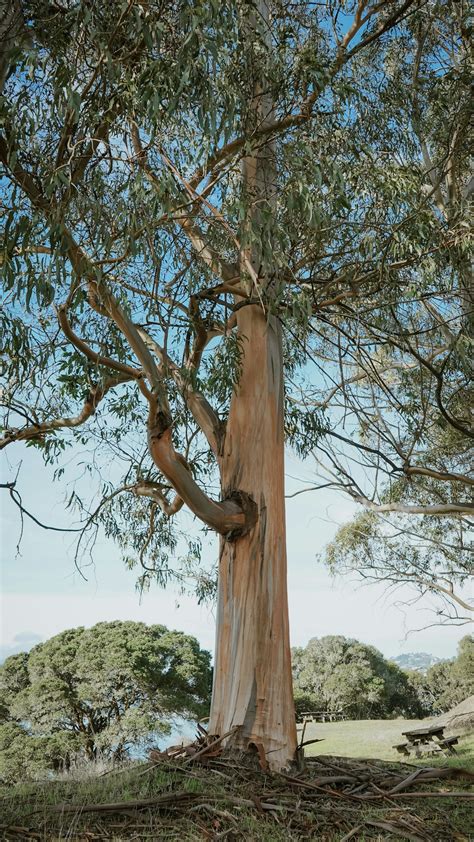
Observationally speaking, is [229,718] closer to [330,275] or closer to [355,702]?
[330,275]

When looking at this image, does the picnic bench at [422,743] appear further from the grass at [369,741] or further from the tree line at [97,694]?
the tree line at [97,694]

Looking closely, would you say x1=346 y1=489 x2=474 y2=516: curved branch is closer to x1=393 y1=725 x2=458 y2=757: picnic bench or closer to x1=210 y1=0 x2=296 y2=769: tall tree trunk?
x1=393 y1=725 x2=458 y2=757: picnic bench

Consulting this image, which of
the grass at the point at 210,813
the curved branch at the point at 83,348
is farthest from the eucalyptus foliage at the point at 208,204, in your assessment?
the grass at the point at 210,813

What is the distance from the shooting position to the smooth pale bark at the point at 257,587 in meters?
4.32

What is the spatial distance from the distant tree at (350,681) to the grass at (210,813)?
377 inches

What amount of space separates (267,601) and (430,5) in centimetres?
576

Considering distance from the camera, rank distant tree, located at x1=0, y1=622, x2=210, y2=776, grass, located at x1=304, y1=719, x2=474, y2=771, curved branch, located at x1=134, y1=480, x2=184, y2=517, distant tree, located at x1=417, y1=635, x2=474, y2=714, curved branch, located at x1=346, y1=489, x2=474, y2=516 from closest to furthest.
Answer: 1. curved branch, located at x1=134, y1=480, x2=184, y2=517
2. curved branch, located at x1=346, y1=489, x2=474, y2=516
3. grass, located at x1=304, y1=719, x2=474, y2=771
4. distant tree, located at x1=0, y1=622, x2=210, y2=776
5. distant tree, located at x1=417, y1=635, x2=474, y2=714

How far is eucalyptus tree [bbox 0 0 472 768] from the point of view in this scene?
3.56 metres

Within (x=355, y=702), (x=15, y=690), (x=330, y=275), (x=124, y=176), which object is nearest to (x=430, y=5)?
(x=330, y=275)

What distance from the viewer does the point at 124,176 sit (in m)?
4.46

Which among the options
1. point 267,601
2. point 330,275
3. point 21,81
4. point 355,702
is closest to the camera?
point 21,81

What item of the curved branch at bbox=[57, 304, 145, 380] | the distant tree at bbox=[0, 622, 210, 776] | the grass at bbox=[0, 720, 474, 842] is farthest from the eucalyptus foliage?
the distant tree at bbox=[0, 622, 210, 776]

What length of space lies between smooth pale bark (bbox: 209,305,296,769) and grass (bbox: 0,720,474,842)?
29 cm

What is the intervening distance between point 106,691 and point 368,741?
3.53 meters
